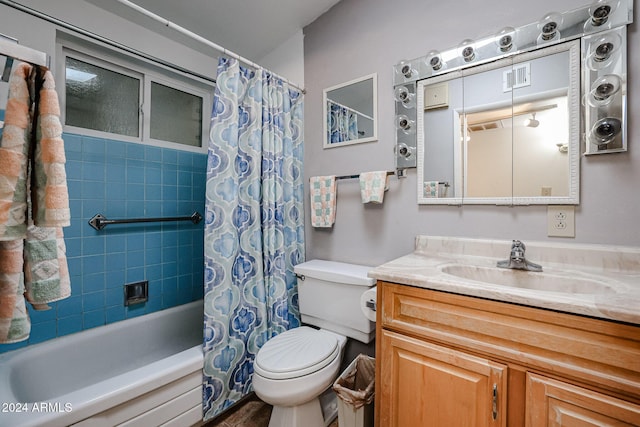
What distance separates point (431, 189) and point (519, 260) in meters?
0.51

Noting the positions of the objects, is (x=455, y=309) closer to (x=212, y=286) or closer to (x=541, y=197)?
(x=541, y=197)

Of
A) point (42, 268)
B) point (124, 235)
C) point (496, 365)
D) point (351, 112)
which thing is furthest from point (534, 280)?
point (124, 235)

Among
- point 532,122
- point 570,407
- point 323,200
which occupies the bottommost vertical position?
point 570,407

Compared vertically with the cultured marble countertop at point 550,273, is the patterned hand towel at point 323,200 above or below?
above

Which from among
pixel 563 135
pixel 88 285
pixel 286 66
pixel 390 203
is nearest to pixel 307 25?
pixel 286 66

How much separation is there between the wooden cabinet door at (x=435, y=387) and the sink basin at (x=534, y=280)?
1.10 feet

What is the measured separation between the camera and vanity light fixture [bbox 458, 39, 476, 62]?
1.29 meters

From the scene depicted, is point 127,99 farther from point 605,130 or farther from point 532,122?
point 605,130

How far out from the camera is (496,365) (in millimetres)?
827

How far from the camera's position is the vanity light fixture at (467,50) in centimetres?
129

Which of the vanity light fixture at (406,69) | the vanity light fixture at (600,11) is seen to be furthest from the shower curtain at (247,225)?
the vanity light fixture at (600,11)

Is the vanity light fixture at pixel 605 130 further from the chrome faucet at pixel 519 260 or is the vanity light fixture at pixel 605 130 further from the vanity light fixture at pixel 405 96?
the vanity light fixture at pixel 405 96

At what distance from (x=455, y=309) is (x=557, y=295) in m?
0.27

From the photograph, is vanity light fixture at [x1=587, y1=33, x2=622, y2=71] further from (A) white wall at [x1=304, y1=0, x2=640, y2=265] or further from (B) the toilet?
(B) the toilet
